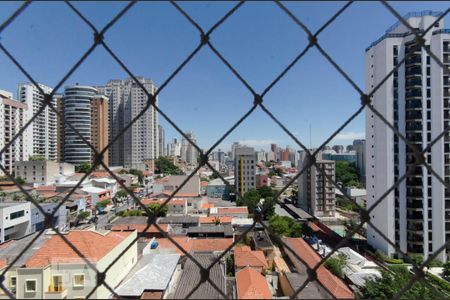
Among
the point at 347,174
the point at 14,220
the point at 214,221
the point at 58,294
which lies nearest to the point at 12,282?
the point at 58,294

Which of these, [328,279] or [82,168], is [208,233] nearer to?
[328,279]

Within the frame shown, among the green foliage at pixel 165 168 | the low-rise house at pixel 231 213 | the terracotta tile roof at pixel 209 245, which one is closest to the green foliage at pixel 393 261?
the terracotta tile roof at pixel 209 245

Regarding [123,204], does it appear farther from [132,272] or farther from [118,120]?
[132,272]

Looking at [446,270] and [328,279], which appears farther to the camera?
[446,270]

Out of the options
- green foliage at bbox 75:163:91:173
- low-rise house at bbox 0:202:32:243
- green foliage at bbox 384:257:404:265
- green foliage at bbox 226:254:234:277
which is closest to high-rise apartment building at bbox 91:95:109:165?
green foliage at bbox 75:163:91:173

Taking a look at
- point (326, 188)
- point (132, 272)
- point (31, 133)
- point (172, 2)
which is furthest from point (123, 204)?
point (172, 2)

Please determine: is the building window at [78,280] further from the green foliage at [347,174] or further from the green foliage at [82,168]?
the green foliage at [347,174]
